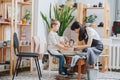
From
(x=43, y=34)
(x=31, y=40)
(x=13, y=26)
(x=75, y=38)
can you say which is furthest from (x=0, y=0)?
(x=75, y=38)

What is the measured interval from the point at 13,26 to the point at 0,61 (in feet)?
2.61

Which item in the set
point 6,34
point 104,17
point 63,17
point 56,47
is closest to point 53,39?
point 56,47

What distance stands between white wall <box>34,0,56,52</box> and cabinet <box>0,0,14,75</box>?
2.50ft

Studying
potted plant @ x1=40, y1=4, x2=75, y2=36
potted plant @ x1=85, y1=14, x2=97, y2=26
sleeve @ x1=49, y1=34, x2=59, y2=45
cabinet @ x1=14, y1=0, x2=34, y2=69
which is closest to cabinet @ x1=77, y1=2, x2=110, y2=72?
potted plant @ x1=85, y1=14, x2=97, y2=26

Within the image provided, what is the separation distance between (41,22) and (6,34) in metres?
1.07

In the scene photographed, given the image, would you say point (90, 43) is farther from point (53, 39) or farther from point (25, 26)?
point (25, 26)

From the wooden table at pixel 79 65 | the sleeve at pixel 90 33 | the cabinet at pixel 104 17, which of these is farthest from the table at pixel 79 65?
the cabinet at pixel 104 17

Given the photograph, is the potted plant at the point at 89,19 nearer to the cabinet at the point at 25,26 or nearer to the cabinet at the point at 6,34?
the cabinet at the point at 25,26

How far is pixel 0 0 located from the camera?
6051 millimetres

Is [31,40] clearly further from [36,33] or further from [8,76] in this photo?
[8,76]

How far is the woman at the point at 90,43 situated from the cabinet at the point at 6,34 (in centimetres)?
138

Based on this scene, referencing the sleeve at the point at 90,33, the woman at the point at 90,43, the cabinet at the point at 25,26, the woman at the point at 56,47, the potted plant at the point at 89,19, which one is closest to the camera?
the woman at the point at 90,43

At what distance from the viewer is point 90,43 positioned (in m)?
5.27

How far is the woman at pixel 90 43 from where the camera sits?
5.13m
